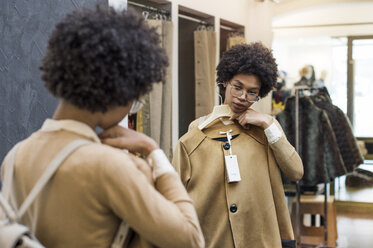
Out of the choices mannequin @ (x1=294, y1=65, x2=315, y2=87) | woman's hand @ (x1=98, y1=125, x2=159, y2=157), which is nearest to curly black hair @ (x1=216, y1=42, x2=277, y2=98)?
woman's hand @ (x1=98, y1=125, x2=159, y2=157)

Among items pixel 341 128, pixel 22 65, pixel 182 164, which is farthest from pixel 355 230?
pixel 22 65

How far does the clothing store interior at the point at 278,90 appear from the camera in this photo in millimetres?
1967

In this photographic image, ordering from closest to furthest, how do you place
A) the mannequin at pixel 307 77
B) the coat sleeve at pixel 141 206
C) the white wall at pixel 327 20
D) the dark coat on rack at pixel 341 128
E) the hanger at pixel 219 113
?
the coat sleeve at pixel 141 206 → the hanger at pixel 219 113 → the dark coat on rack at pixel 341 128 → the white wall at pixel 327 20 → the mannequin at pixel 307 77

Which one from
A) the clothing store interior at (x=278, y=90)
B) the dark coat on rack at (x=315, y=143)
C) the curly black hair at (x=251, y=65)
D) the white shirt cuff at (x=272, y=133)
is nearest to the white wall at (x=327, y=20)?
the clothing store interior at (x=278, y=90)

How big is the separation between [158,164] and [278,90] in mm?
4772

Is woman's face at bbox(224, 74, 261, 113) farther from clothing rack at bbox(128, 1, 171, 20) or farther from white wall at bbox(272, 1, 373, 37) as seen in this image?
white wall at bbox(272, 1, 373, 37)

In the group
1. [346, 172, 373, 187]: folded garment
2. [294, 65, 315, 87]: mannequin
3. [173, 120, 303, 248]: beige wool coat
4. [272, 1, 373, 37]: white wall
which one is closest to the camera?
[173, 120, 303, 248]: beige wool coat

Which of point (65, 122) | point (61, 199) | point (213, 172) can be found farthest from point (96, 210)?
point (213, 172)

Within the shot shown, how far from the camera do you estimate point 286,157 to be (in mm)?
2002

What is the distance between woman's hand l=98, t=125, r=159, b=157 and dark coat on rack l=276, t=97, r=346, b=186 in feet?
12.0

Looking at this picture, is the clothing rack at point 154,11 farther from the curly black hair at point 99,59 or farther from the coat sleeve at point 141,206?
the coat sleeve at point 141,206

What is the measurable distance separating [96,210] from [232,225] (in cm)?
107

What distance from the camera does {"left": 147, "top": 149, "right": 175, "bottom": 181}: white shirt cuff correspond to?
3.72ft

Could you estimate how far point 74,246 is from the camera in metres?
1.04
